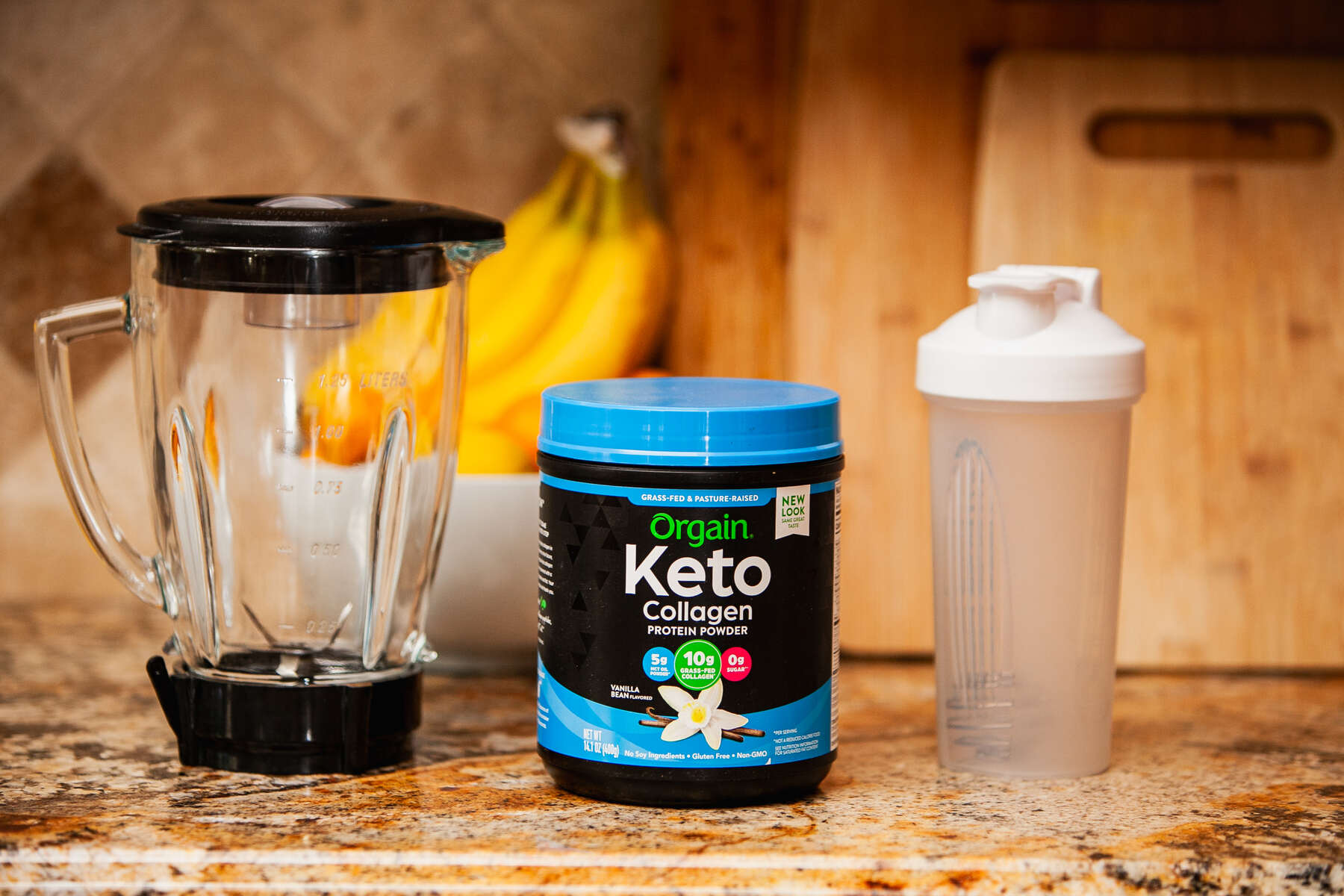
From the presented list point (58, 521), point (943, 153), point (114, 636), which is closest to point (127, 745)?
point (114, 636)

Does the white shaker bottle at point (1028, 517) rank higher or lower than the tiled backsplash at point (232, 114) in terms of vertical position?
lower

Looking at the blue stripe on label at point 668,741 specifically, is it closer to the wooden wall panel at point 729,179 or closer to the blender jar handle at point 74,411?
the blender jar handle at point 74,411

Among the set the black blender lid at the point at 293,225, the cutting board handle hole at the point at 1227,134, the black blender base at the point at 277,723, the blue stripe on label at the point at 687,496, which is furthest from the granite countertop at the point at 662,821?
the cutting board handle hole at the point at 1227,134

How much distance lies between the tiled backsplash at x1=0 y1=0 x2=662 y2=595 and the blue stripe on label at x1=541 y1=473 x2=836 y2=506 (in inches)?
20.2

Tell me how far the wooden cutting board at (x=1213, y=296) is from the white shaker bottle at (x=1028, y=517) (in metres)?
0.22

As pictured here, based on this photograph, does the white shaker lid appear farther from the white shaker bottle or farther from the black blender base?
the black blender base

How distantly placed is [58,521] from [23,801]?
1.61 feet

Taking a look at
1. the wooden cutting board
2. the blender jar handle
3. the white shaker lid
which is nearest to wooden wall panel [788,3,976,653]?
the wooden cutting board

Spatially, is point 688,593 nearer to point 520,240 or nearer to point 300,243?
point 300,243

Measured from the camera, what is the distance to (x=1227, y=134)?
884 millimetres

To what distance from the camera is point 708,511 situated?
570mm

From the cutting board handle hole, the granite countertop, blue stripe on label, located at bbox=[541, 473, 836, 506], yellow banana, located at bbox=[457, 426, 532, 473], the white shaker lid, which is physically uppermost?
the cutting board handle hole

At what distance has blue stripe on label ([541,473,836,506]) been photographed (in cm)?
57

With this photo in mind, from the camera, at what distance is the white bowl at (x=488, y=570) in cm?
79
